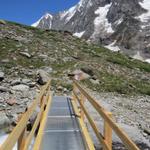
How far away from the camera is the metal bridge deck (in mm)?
9676

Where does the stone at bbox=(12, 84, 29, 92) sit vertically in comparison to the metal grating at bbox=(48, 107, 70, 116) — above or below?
above

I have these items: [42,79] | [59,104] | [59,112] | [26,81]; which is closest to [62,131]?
[59,112]

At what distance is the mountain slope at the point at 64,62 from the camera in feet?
103

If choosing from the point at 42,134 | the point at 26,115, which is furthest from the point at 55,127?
the point at 26,115

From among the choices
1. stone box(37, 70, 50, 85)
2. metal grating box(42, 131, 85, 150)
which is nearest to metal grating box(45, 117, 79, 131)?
metal grating box(42, 131, 85, 150)

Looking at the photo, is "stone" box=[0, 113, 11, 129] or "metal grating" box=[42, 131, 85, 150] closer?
"metal grating" box=[42, 131, 85, 150]

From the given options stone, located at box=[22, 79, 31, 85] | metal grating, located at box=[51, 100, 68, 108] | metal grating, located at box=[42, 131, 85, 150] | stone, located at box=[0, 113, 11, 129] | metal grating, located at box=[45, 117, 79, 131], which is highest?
stone, located at box=[22, 79, 31, 85]

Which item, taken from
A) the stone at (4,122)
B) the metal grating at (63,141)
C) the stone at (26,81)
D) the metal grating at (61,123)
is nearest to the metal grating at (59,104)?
the stone at (4,122)

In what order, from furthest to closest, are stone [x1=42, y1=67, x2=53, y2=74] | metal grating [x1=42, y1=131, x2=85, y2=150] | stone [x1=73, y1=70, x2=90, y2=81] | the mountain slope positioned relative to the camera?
1. stone [x1=42, y1=67, x2=53, y2=74]
2. the mountain slope
3. stone [x1=73, y1=70, x2=90, y2=81]
4. metal grating [x1=42, y1=131, x2=85, y2=150]

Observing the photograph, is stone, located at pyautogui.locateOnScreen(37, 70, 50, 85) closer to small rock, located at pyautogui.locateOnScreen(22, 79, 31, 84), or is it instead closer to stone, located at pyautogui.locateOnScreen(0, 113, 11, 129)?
small rock, located at pyautogui.locateOnScreen(22, 79, 31, 84)

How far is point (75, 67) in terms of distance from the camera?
33875 mm

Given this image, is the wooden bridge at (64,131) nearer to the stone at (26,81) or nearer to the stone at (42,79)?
the stone at (26,81)

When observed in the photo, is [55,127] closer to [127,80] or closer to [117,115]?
[117,115]

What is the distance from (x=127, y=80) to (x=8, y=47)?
432 inches
